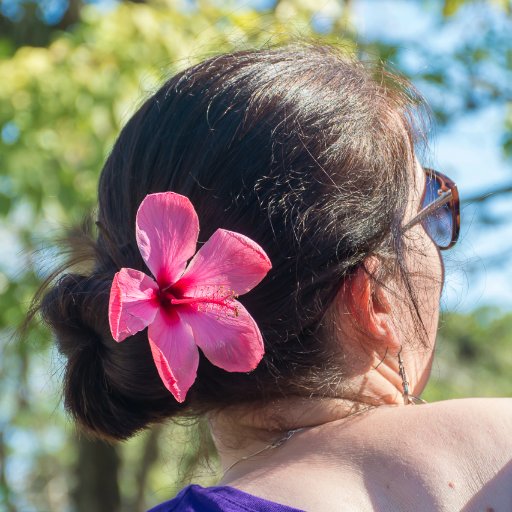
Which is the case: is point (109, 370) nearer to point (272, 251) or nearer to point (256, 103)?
point (272, 251)

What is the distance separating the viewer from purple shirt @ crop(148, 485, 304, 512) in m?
1.01

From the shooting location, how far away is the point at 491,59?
15.2ft

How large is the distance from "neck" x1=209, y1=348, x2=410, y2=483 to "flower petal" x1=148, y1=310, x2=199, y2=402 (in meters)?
0.17

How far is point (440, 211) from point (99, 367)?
0.57 m

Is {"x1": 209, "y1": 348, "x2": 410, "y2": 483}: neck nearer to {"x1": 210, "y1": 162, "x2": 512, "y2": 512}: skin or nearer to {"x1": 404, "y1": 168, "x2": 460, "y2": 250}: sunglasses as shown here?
{"x1": 210, "y1": 162, "x2": 512, "y2": 512}: skin

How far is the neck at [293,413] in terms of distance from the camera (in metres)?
1.12

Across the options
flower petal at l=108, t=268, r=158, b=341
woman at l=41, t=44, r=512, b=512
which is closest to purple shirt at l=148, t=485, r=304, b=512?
woman at l=41, t=44, r=512, b=512

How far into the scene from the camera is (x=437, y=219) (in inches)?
49.8

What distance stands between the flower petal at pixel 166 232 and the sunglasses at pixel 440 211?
1.16 ft

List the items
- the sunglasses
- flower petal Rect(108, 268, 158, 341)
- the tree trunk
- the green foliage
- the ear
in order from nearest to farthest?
flower petal Rect(108, 268, 158, 341) → the ear → the sunglasses → the tree trunk → the green foliage

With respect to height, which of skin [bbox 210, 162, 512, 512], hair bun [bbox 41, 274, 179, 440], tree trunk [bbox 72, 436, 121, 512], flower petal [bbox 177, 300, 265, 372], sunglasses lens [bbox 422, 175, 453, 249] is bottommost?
tree trunk [bbox 72, 436, 121, 512]

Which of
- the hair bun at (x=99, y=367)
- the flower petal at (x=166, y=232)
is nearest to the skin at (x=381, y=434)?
the hair bun at (x=99, y=367)

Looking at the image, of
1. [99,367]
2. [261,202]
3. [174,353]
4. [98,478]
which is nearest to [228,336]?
[174,353]

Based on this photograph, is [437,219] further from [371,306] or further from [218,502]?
[218,502]
